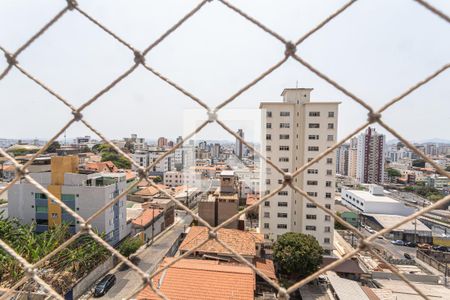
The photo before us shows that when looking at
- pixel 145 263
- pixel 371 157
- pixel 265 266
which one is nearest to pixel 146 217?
pixel 145 263

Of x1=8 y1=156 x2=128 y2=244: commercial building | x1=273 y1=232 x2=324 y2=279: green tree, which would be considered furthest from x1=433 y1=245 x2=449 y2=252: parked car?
x1=8 y1=156 x2=128 y2=244: commercial building

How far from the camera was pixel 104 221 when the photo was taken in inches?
240

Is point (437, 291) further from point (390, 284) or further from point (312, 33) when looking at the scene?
point (312, 33)

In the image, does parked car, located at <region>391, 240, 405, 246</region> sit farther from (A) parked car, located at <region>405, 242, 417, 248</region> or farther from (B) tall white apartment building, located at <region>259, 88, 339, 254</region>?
(B) tall white apartment building, located at <region>259, 88, 339, 254</region>

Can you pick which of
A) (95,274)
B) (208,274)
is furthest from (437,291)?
(95,274)

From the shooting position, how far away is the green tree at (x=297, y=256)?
5.61 m

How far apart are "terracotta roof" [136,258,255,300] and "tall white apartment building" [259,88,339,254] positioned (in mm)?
3576

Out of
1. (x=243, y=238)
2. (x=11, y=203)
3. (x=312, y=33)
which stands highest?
(x=312, y=33)

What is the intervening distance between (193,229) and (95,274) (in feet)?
7.69

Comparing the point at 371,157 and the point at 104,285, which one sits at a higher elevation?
the point at 371,157

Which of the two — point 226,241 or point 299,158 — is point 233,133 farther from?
point 299,158

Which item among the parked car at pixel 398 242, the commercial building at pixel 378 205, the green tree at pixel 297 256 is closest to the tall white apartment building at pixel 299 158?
the green tree at pixel 297 256

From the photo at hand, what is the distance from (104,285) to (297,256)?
12.6 feet

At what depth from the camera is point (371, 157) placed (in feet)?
63.4
